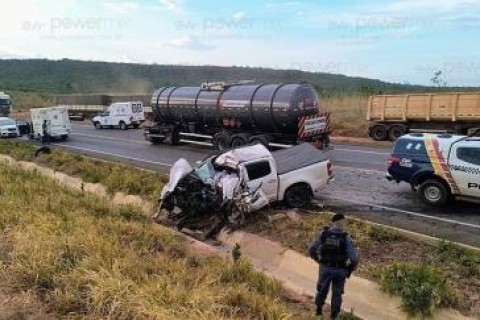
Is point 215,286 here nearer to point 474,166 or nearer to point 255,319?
point 255,319

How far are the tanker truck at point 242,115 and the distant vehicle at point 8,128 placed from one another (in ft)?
48.7

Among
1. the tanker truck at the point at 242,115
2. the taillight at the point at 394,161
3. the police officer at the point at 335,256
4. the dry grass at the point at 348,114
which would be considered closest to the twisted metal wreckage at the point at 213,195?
the taillight at the point at 394,161

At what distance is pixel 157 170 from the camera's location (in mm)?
23078

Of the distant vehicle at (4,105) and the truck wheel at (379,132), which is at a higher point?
the truck wheel at (379,132)

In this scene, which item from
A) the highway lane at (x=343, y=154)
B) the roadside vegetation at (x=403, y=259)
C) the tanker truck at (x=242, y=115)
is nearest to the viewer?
the roadside vegetation at (x=403, y=259)

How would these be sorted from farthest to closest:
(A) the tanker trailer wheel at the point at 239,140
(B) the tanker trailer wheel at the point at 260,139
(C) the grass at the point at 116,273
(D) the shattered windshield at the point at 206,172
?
(A) the tanker trailer wheel at the point at 239,140 → (B) the tanker trailer wheel at the point at 260,139 → (D) the shattered windshield at the point at 206,172 → (C) the grass at the point at 116,273

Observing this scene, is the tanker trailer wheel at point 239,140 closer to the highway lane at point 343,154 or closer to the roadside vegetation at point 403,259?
the highway lane at point 343,154

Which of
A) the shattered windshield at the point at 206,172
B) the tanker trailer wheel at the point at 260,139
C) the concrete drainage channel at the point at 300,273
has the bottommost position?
the concrete drainage channel at the point at 300,273

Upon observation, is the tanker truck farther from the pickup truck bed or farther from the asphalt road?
the pickup truck bed

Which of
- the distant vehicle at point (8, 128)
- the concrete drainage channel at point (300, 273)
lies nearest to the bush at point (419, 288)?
the concrete drainage channel at point (300, 273)

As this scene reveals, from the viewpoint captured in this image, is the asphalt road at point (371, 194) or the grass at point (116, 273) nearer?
the grass at point (116, 273)

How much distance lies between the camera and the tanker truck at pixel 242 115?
2398 centimetres

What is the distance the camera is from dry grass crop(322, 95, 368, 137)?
34188 mm

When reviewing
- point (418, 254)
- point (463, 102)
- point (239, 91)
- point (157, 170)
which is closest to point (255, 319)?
point (418, 254)
